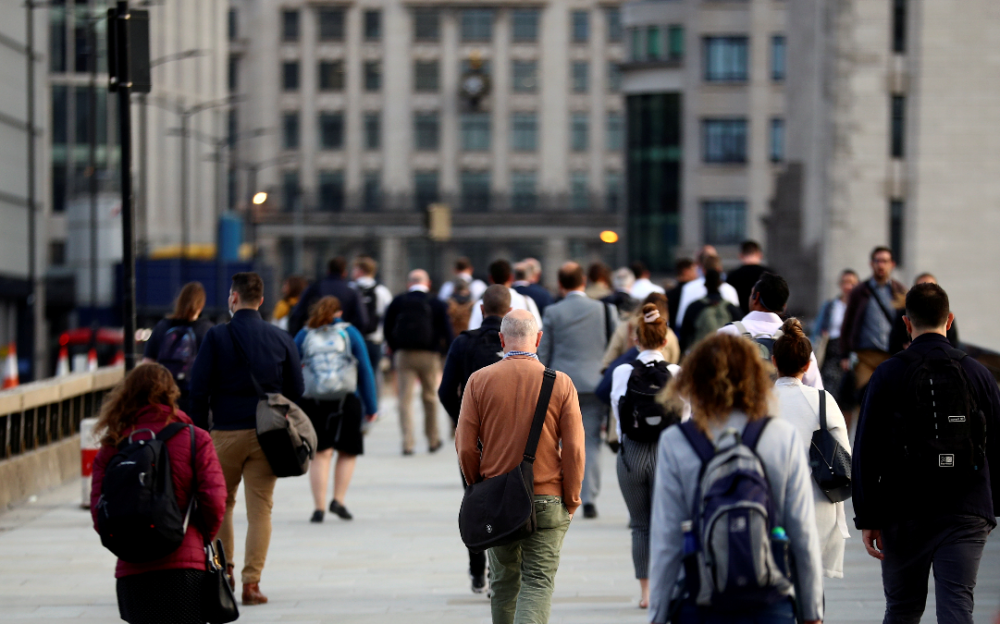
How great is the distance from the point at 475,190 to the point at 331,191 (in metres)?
10.6

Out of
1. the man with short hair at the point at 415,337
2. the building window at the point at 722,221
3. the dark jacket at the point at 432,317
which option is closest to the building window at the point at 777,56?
the building window at the point at 722,221

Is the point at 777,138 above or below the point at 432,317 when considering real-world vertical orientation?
above

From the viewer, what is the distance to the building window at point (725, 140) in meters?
69.8

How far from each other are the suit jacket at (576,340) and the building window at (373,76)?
9730 centimetres

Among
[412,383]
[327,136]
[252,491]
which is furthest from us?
[327,136]

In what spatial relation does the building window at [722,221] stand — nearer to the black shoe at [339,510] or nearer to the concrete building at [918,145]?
the concrete building at [918,145]

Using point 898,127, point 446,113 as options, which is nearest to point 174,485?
point 898,127

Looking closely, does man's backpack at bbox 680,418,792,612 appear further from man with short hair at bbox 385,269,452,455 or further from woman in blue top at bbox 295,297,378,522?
man with short hair at bbox 385,269,452,455

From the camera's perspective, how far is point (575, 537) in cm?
1117

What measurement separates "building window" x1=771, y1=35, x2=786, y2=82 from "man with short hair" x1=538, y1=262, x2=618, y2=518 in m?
60.7

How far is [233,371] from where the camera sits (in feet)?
28.1

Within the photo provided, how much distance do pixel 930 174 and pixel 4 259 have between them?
93.0ft

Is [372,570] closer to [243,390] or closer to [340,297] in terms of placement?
[243,390]

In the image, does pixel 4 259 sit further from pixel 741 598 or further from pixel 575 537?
pixel 741 598
